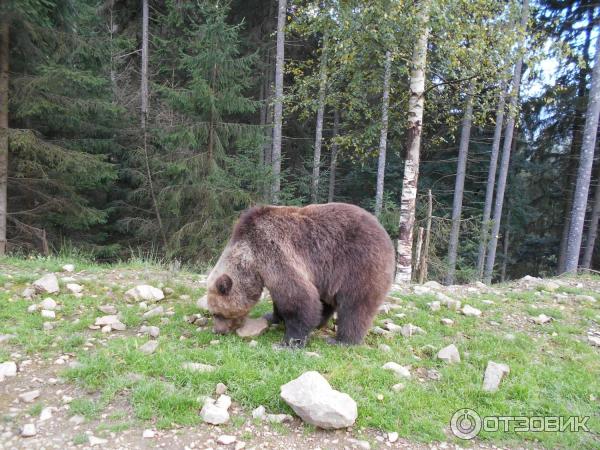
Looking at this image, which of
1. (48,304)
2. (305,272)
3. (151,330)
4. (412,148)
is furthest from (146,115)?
(305,272)

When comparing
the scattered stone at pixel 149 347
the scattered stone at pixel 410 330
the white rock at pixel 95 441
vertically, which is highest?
the scattered stone at pixel 149 347

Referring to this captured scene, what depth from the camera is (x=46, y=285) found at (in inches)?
218

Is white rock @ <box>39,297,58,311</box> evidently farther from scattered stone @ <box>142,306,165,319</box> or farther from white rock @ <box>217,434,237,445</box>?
white rock @ <box>217,434,237,445</box>

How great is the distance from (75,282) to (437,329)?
18.1 ft

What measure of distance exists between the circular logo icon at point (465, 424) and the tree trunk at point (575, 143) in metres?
20.0

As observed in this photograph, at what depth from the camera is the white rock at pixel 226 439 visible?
301 centimetres

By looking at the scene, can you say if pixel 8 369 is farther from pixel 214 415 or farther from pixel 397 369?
pixel 397 369

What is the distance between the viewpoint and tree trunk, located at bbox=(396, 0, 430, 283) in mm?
7574

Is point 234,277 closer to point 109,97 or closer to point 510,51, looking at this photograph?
point 510,51

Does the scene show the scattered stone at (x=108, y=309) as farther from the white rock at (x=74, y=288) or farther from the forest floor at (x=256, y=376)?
the white rock at (x=74, y=288)

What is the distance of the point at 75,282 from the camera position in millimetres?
5957

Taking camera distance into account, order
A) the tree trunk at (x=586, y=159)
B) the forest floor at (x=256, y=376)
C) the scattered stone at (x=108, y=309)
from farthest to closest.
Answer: the tree trunk at (x=586, y=159)
the scattered stone at (x=108, y=309)
the forest floor at (x=256, y=376)

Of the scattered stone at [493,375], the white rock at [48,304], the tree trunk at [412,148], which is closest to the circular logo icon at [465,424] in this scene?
the scattered stone at [493,375]

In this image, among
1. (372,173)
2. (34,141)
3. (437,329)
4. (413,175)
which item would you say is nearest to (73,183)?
(34,141)
